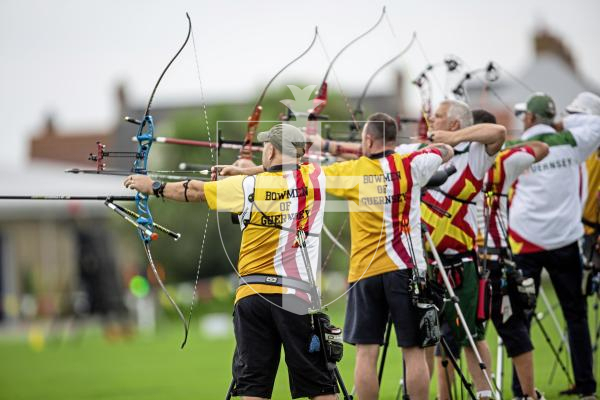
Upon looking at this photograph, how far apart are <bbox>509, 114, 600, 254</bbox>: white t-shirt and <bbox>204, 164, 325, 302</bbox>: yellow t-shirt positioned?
2.67m

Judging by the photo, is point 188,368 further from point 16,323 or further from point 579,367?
point 16,323

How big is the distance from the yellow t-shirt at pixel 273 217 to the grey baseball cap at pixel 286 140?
110 mm

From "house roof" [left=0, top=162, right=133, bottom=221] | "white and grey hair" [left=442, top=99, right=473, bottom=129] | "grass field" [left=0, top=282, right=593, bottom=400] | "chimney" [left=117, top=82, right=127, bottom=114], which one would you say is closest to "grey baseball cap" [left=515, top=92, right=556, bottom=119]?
"white and grey hair" [left=442, top=99, right=473, bottom=129]

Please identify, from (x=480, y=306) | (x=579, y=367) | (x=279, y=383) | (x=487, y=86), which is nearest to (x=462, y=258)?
(x=480, y=306)

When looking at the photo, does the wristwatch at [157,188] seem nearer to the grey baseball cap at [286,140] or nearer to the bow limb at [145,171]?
the bow limb at [145,171]

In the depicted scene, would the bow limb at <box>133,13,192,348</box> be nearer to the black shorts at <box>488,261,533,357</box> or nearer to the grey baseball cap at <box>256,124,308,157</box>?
the grey baseball cap at <box>256,124,308,157</box>

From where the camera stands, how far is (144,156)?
682 centimetres

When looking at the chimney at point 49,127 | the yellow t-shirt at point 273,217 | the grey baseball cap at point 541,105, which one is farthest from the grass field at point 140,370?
the chimney at point 49,127

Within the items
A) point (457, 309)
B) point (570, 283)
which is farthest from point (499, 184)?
point (570, 283)

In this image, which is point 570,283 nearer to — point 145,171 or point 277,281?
point 277,281

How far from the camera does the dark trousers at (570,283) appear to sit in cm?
847

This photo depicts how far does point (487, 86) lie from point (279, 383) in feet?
16.4

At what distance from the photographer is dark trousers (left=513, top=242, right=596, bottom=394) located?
8.47 m

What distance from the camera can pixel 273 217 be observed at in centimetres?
638
